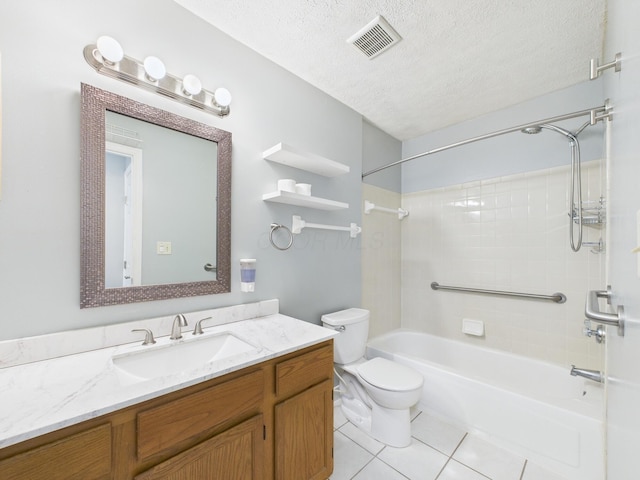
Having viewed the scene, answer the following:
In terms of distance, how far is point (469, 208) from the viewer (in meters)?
2.44

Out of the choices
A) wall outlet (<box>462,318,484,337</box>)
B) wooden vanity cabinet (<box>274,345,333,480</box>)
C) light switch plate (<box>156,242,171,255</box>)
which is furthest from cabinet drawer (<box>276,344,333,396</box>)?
wall outlet (<box>462,318,484,337</box>)

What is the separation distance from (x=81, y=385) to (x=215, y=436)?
0.44 m

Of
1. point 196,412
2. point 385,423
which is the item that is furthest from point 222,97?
point 385,423

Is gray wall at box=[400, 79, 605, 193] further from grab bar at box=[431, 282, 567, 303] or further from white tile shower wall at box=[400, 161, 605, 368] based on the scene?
grab bar at box=[431, 282, 567, 303]

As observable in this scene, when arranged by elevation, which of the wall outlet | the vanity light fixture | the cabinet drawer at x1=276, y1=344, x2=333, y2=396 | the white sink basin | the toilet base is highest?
the vanity light fixture

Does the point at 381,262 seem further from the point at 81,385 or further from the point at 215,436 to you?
the point at 81,385

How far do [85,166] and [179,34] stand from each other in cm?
82

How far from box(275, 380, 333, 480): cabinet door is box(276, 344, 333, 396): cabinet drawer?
37 mm

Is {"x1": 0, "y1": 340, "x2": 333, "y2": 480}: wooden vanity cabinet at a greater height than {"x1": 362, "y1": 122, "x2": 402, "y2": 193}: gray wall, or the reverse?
{"x1": 362, "y1": 122, "x2": 402, "y2": 193}: gray wall

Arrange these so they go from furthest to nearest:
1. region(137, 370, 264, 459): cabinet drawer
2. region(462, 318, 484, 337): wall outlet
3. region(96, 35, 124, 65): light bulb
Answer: region(462, 318, 484, 337): wall outlet, region(96, 35, 124, 65): light bulb, region(137, 370, 264, 459): cabinet drawer

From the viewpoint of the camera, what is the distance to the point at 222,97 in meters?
1.42

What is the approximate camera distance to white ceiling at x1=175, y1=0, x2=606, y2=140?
1.35 m

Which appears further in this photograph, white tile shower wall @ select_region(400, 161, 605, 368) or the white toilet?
white tile shower wall @ select_region(400, 161, 605, 368)

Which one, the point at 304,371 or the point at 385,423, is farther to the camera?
the point at 385,423
